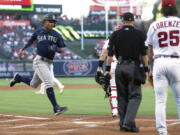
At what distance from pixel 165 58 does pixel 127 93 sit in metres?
1.63

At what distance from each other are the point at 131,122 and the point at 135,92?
0.53 meters

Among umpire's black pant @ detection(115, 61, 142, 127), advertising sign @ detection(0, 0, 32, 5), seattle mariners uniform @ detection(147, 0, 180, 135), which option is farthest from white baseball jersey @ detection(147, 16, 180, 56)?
advertising sign @ detection(0, 0, 32, 5)

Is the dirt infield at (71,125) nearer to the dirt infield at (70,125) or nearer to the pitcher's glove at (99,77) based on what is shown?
the dirt infield at (70,125)

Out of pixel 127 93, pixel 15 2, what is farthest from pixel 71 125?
pixel 15 2

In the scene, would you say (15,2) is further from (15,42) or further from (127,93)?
(127,93)

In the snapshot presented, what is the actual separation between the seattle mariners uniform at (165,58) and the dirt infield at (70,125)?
94 cm

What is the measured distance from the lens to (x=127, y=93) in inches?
343

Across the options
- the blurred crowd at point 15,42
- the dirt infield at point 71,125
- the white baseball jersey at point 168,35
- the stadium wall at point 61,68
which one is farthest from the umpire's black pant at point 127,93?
the blurred crowd at point 15,42

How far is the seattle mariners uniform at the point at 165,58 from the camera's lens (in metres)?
7.21

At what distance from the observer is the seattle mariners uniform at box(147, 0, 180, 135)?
7211 mm

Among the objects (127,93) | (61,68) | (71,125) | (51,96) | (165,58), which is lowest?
(61,68)

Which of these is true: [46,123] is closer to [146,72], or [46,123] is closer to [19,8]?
[146,72]

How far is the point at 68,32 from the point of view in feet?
176

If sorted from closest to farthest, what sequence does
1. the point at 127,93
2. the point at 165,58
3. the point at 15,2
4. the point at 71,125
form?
the point at 165,58, the point at 127,93, the point at 71,125, the point at 15,2
